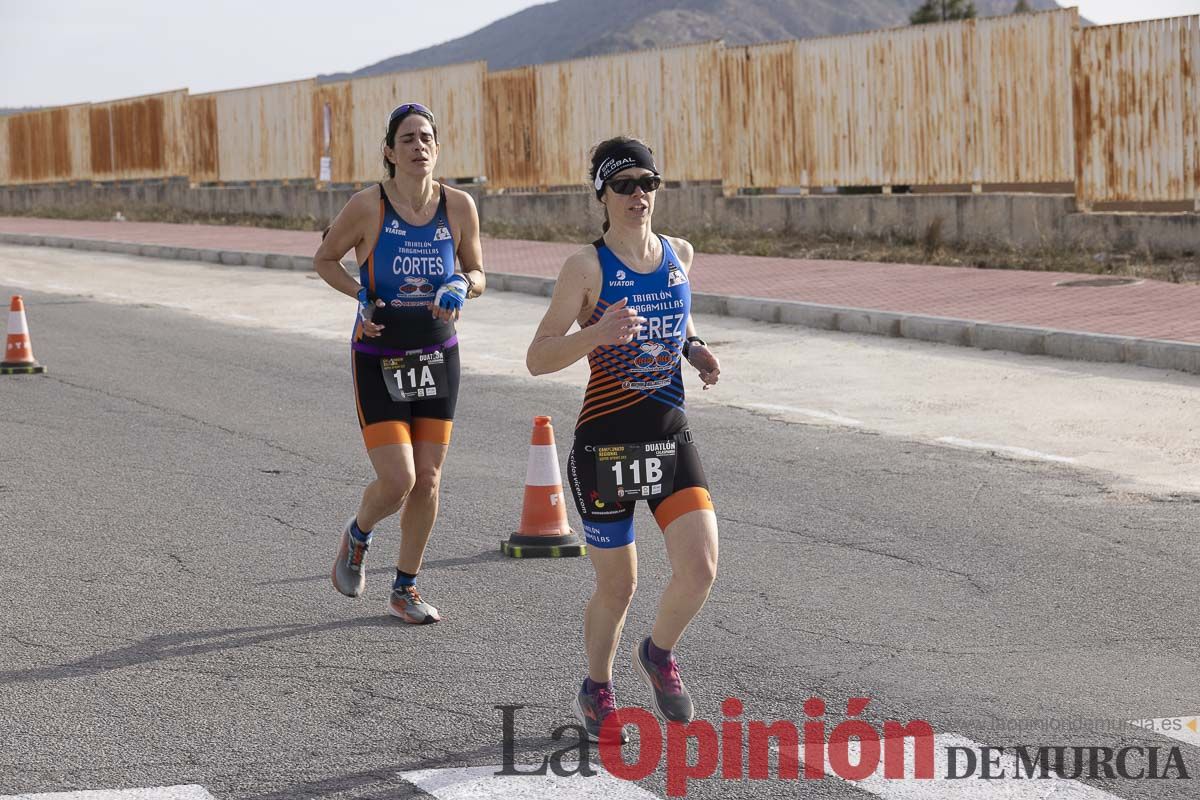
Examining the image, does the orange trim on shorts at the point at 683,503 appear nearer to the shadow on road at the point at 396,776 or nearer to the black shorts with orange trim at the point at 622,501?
the black shorts with orange trim at the point at 622,501

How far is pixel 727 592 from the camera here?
22.1 ft

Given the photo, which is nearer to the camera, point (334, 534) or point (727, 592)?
point (727, 592)

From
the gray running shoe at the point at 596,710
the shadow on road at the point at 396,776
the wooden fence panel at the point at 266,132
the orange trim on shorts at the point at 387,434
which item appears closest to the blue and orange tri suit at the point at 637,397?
the gray running shoe at the point at 596,710

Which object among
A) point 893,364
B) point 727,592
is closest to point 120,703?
point 727,592

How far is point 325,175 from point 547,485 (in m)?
20.1

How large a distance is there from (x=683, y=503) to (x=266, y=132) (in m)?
31.4

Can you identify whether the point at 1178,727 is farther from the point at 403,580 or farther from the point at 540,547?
the point at 540,547

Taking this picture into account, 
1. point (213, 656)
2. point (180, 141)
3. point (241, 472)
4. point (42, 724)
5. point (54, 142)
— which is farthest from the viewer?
point (54, 142)

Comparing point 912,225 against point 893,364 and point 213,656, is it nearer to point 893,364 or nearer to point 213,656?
point 893,364

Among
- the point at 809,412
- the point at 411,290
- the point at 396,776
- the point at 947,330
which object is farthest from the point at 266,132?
the point at 396,776

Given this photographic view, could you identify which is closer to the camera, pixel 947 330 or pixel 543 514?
pixel 543 514

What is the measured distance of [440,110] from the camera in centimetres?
2967

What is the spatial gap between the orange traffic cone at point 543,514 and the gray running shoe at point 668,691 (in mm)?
2489

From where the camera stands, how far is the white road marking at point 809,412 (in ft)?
35.6
